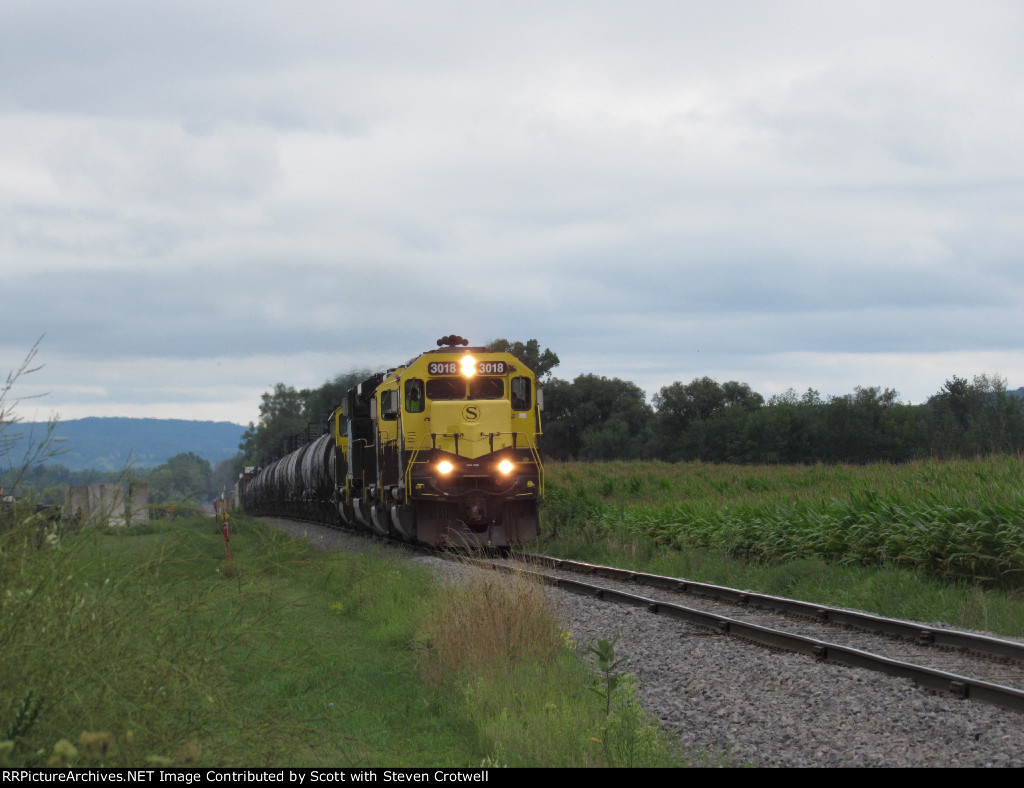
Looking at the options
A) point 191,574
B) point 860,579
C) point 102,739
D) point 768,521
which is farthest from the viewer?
point 768,521

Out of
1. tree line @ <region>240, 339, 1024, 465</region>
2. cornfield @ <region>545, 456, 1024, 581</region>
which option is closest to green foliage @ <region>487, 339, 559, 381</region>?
tree line @ <region>240, 339, 1024, 465</region>

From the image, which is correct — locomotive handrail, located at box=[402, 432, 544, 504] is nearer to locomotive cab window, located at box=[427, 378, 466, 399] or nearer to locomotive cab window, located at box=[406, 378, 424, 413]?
locomotive cab window, located at box=[406, 378, 424, 413]

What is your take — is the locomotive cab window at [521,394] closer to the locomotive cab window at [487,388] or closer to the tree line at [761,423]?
the locomotive cab window at [487,388]

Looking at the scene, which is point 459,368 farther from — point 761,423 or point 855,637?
point 761,423

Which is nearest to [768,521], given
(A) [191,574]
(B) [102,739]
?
(A) [191,574]

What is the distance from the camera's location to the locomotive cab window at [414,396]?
19781 mm

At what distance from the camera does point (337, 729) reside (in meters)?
7.13

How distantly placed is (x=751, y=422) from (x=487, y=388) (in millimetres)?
52738

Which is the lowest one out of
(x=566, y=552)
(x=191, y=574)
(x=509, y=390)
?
(x=566, y=552)

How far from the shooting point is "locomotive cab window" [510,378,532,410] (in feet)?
66.8

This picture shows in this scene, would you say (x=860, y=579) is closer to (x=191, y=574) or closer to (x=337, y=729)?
(x=337, y=729)

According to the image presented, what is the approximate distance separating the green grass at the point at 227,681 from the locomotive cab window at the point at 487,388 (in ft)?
35.1

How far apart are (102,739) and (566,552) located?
18.8 m

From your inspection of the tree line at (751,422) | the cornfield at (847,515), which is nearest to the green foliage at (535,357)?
the tree line at (751,422)
